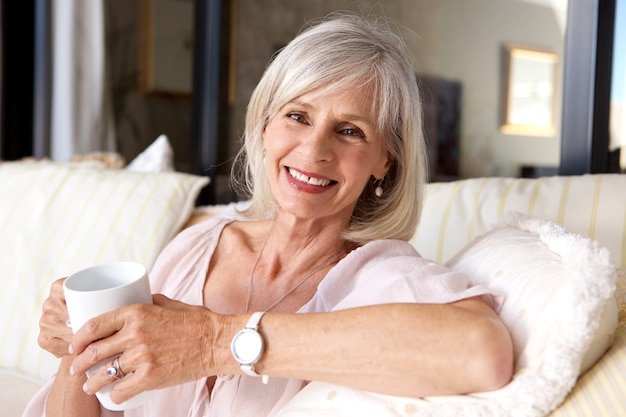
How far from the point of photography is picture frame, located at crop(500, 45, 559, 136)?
2373mm

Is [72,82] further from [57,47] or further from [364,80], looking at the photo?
[364,80]

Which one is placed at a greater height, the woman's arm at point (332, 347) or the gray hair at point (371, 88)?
the gray hair at point (371, 88)

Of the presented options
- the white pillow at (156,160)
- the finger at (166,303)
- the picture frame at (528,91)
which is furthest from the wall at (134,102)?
the finger at (166,303)

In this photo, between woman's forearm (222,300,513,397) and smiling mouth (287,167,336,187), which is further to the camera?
smiling mouth (287,167,336,187)

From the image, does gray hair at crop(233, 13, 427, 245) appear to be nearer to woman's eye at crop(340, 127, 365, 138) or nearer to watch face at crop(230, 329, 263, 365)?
woman's eye at crop(340, 127, 365, 138)

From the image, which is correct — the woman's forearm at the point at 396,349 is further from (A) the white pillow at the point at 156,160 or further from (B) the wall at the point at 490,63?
(B) the wall at the point at 490,63

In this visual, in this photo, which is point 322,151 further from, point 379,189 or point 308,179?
point 379,189

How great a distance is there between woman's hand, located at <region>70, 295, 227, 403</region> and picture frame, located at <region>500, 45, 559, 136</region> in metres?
1.89

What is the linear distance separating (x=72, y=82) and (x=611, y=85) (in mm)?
2641

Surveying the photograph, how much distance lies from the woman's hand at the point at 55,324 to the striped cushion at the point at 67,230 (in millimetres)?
776

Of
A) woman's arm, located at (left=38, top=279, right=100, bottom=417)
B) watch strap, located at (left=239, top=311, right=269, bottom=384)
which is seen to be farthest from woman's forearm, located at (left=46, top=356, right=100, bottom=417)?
watch strap, located at (left=239, top=311, right=269, bottom=384)

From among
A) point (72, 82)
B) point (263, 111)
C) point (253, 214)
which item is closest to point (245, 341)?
point (263, 111)

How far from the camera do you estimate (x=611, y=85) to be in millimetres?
1604

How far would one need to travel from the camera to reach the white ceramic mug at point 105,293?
80 cm
